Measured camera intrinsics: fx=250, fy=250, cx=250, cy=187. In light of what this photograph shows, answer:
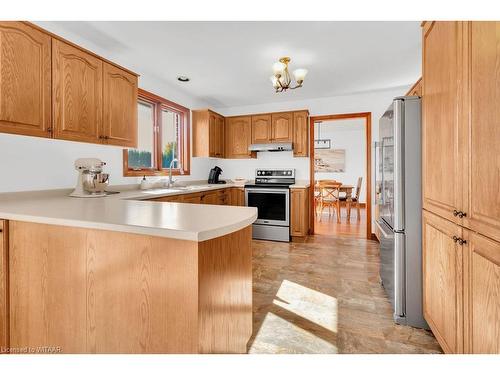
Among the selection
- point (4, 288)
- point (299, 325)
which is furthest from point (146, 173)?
point (299, 325)

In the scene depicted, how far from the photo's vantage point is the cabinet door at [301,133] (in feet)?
14.0

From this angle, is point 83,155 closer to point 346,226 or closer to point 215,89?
point 215,89

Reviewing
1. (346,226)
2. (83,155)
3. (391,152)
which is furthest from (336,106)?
(83,155)

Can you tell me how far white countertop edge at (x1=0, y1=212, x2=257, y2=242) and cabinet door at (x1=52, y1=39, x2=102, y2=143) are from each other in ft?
2.75

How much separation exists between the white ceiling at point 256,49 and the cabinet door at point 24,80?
2.44 feet

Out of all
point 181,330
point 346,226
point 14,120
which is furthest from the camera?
point 346,226

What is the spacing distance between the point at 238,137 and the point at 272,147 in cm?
74

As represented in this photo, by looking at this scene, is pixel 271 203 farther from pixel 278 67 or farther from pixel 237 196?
pixel 278 67

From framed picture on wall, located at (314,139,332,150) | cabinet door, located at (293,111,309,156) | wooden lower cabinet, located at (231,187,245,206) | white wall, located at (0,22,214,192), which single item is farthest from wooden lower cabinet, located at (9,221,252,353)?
framed picture on wall, located at (314,139,332,150)

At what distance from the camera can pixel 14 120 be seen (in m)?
1.55

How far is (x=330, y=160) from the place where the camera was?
27.1ft

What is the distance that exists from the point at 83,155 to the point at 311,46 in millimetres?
2558

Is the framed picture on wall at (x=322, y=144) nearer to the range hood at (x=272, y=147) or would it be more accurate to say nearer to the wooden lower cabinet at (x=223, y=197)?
the range hood at (x=272, y=147)

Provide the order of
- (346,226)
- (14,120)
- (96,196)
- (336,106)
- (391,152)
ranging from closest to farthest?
(14,120) → (391,152) → (96,196) → (336,106) → (346,226)
